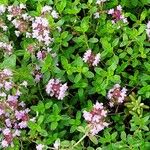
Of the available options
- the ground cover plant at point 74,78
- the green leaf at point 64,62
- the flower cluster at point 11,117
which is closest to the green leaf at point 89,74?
the ground cover plant at point 74,78

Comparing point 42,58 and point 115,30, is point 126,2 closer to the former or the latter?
point 115,30

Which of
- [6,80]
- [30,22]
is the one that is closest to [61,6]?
[30,22]

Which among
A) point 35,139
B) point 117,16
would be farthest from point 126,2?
point 35,139

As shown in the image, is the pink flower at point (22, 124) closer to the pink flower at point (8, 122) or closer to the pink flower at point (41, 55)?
the pink flower at point (8, 122)

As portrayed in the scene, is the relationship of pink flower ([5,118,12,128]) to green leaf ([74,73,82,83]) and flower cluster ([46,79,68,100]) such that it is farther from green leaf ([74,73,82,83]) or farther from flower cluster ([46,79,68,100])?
green leaf ([74,73,82,83])

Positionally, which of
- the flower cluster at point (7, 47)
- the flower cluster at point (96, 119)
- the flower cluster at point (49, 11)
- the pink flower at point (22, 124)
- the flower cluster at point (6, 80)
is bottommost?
the pink flower at point (22, 124)
